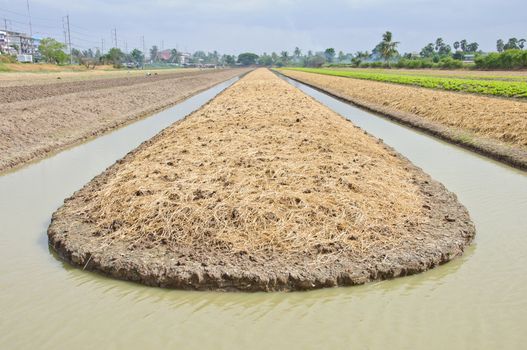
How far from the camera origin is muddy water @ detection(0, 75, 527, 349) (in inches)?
167

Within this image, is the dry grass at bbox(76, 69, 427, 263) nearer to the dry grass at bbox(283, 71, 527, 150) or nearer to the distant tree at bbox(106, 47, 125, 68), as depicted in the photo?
Result: the dry grass at bbox(283, 71, 527, 150)

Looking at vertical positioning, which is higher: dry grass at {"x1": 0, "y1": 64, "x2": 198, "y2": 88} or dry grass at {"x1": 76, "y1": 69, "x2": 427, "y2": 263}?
dry grass at {"x1": 0, "y1": 64, "x2": 198, "y2": 88}

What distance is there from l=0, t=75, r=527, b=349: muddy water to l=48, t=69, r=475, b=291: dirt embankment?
0.68 ft

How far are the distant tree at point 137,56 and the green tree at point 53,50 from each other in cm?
8475

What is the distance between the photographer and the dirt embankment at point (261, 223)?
5.40 m

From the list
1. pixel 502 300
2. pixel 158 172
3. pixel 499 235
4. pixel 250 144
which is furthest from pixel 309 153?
pixel 502 300

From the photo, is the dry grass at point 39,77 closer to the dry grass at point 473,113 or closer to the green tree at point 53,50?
the dry grass at point 473,113

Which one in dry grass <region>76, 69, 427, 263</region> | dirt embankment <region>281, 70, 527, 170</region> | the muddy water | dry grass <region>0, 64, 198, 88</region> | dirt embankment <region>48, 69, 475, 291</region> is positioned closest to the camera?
the muddy water

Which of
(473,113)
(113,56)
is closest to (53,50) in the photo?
(113,56)

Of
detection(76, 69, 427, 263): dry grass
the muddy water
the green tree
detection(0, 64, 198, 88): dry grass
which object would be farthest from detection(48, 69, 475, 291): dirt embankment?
the green tree

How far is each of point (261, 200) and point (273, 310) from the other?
237cm

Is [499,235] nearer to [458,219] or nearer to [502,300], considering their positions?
[458,219]

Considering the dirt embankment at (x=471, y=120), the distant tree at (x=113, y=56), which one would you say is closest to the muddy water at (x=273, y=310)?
the dirt embankment at (x=471, y=120)

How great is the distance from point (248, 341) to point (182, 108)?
23853 millimetres
